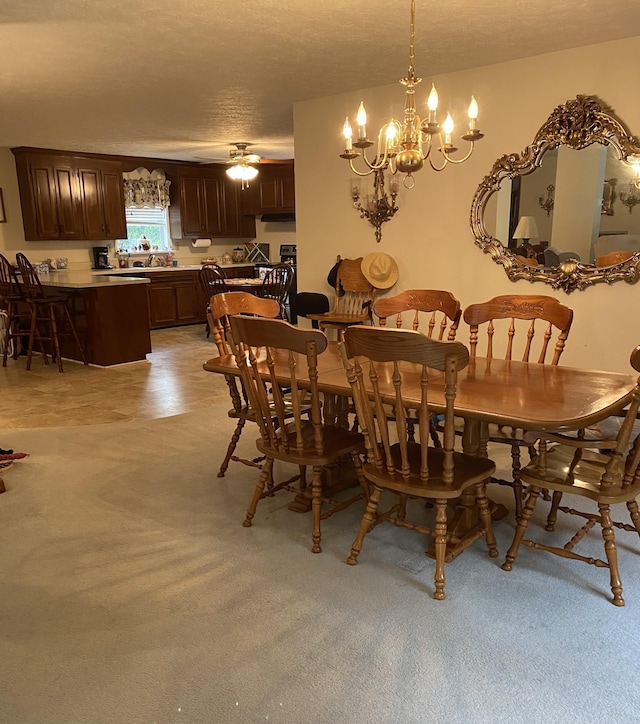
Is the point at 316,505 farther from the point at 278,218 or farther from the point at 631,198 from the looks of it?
the point at 278,218

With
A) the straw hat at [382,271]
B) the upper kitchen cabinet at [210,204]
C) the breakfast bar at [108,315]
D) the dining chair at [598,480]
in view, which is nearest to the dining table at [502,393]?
the dining chair at [598,480]

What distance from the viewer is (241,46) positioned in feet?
11.3

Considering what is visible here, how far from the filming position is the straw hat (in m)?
4.66

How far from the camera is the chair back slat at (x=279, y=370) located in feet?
7.39

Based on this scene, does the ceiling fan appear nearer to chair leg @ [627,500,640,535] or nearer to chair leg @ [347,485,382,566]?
chair leg @ [347,485,382,566]

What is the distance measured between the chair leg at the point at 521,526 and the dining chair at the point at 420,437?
0.10m

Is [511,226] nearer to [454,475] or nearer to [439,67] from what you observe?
[439,67]

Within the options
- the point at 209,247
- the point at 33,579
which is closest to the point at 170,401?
the point at 33,579

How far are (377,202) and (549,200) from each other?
4.36 ft

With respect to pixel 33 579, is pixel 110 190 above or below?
above

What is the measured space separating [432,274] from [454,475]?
2581mm

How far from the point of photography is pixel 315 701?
5.52 feet

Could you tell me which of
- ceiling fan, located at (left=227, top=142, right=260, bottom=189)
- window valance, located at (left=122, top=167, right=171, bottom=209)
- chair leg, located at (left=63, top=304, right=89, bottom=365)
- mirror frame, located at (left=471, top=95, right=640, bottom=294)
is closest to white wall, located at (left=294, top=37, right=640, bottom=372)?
mirror frame, located at (left=471, top=95, right=640, bottom=294)

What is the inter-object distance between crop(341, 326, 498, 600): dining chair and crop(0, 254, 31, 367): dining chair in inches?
193
